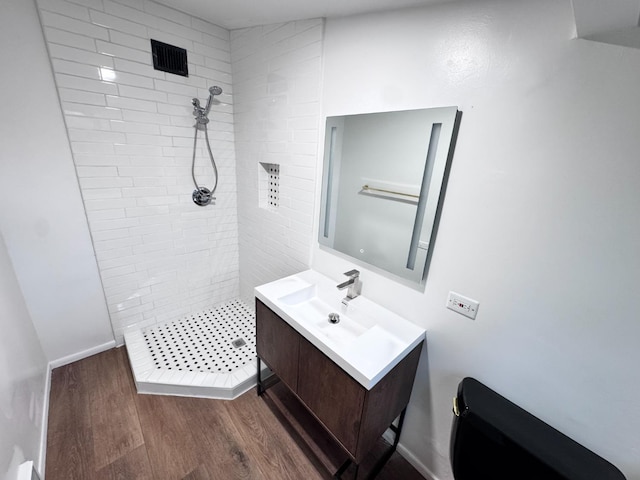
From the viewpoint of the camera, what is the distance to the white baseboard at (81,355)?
201 centimetres

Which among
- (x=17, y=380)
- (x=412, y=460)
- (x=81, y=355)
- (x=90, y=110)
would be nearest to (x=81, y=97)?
(x=90, y=110)

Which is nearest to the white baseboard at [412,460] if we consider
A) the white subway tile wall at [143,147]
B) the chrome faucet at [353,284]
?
the chrome faucet at [353,284]

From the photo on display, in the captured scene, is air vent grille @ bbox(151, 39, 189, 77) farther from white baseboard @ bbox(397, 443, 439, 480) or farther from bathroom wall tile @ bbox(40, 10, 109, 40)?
white baseboard @ bbox(397, 443, 439, 480)

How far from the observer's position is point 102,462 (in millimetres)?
1438

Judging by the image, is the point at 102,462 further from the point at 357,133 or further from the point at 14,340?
the point at 357,133

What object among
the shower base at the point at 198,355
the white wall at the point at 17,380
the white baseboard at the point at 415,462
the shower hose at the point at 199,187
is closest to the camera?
the white wall at the point at 17,380

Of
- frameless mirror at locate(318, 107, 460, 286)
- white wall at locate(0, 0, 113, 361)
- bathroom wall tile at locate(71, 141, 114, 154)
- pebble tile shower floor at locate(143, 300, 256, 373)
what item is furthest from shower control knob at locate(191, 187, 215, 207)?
frameless mirror at locate(318, 107, 460, 286)

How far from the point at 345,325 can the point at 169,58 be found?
2227 millimetres

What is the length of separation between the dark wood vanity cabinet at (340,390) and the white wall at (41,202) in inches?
60.6

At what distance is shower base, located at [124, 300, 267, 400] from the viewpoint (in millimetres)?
1845

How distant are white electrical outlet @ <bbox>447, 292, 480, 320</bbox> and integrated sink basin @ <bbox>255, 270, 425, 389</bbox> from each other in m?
0.22

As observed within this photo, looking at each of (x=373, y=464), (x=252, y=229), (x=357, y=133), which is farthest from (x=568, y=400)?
(x=252, y=229)

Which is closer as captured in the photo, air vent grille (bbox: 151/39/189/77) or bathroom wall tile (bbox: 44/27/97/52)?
bathroom wall tile (bbox: 44/27/97/52)

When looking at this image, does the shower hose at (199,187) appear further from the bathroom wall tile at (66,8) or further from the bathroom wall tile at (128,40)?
the bathroom wall tile at (66,8)
